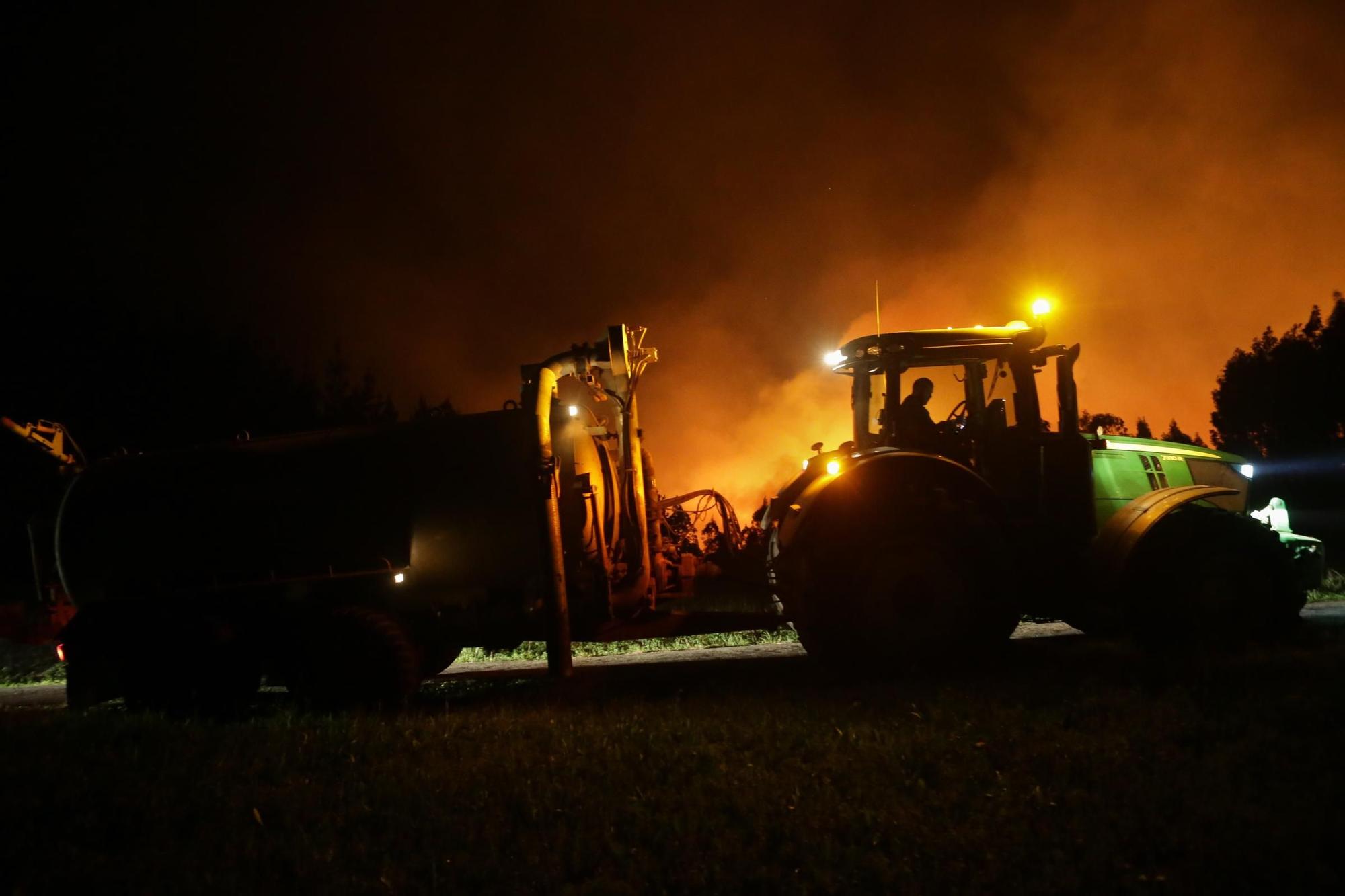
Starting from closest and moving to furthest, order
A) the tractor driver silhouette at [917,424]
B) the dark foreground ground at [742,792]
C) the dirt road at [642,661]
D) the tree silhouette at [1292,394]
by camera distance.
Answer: the dark foreground ground at [742,792]
the tractor driver silhouette at [917,424]
the dirt road at [642,661]
the tree silhouette at [1292,394]

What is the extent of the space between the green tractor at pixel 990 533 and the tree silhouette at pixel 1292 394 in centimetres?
3461

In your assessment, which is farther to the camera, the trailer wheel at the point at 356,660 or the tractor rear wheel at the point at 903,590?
the trailer wheel at the point at 356,660

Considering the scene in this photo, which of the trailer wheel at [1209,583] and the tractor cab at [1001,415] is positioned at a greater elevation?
the tractor cab at [1001,415]

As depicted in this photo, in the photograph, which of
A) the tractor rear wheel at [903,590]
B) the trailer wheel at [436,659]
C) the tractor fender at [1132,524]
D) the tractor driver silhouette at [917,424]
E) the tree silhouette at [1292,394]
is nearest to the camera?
the tractor rear wheel at [903,590]

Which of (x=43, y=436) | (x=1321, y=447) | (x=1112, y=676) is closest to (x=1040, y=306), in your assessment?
(x=1112, y=676)

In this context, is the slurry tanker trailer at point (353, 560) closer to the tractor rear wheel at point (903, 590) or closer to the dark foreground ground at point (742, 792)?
the dark foreground ground at point (742, 792)

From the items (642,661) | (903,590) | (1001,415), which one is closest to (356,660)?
(642,661)

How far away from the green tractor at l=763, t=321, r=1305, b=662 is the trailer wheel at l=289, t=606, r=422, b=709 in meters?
3.37

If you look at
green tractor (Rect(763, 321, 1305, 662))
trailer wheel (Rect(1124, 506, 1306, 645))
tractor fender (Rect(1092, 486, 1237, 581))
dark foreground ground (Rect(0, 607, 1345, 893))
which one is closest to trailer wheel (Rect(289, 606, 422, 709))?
dark foreground ground (Rect(0, 607, 1345, 893))

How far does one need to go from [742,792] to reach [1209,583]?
216 inches

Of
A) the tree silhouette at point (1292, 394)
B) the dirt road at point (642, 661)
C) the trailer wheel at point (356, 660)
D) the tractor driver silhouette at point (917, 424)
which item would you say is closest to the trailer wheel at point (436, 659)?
the dirt road at point (642, 661)

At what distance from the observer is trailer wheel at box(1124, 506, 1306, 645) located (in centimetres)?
845

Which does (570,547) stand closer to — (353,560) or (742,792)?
(353,560)

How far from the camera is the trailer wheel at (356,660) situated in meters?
8.27
